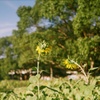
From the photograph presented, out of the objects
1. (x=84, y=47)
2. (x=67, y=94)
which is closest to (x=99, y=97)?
(x=67, y=94)

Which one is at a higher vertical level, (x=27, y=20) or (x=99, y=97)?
(x=27, y=20)

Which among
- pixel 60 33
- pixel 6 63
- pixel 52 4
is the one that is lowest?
pixel 6 63

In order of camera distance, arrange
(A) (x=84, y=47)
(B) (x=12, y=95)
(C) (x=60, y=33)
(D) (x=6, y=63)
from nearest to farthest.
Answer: (B) (x=12, y=95) < (A) (x=84, y=47) < (C) (x=60, y=33) < (D) (x=6, y=63)

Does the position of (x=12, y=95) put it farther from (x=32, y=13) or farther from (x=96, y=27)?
(x=32, y=13)

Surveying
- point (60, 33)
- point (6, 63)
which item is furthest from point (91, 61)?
point (6, 63)

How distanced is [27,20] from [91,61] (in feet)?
19.8

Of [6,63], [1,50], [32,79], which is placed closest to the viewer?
[32,79]

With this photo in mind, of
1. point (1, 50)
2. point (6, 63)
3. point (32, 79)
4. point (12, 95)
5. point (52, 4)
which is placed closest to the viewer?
point (32, 79)

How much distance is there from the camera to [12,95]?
208cm

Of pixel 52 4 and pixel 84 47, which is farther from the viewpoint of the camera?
pixel 52 4

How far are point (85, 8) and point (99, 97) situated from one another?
43.5 ft

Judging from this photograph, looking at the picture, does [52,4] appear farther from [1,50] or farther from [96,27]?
[1,50]

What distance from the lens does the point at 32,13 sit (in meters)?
20.4

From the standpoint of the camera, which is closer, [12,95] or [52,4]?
[12,95]
